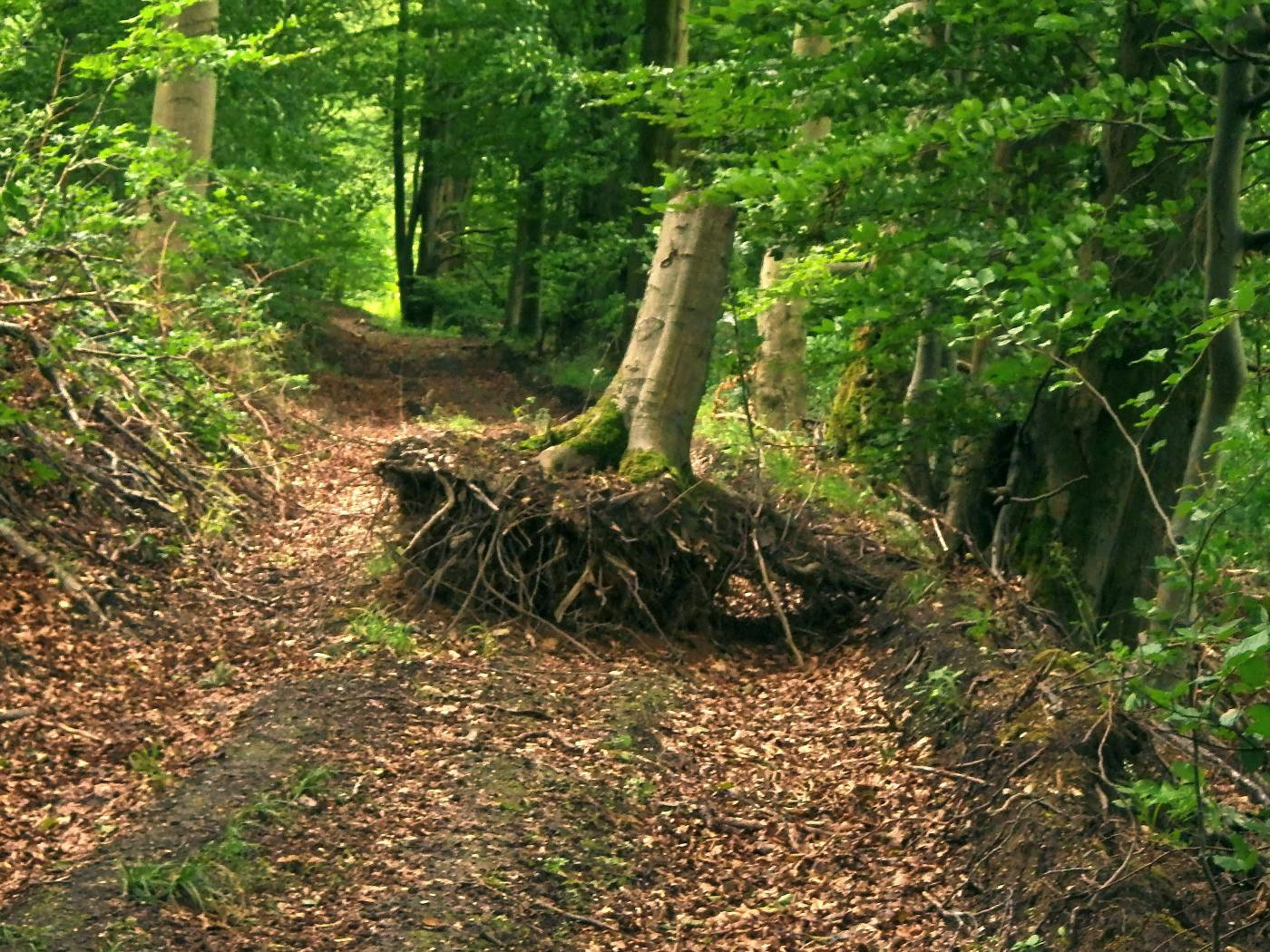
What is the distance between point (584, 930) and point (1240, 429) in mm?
3308

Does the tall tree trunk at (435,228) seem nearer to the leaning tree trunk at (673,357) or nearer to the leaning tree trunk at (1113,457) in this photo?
the leaning tree trunk at (673,357)

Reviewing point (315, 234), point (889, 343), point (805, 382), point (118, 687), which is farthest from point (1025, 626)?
point (315, 234)

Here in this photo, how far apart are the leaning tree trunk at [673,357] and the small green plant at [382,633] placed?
1862 mm

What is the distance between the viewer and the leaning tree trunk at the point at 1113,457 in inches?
321

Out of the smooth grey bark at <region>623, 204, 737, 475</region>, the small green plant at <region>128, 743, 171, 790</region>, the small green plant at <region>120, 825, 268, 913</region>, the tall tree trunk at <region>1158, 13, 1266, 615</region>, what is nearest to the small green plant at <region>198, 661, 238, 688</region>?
the small green plant at <region>128, 743, 171, 790</region>

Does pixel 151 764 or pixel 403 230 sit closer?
pixel 151 764

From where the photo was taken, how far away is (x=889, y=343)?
26.1 ft

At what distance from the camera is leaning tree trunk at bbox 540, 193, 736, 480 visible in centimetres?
979

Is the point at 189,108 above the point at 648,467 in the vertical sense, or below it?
above

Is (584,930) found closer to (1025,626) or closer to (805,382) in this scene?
(1025,626)

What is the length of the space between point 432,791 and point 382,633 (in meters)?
1.91

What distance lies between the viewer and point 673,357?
9.94 m

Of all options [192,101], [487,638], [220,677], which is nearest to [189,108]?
[192,101]

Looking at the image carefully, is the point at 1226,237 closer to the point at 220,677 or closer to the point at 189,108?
the point at 220,677
